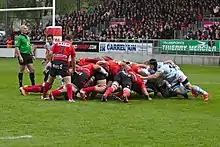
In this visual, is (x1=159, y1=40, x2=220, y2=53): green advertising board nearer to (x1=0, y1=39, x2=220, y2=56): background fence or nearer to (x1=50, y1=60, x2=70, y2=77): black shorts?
(x1=0, y1=39, x2=220, y2=56): background fence

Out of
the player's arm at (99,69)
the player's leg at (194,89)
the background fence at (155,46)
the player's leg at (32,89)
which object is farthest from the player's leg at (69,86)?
the background fence at (155,46)

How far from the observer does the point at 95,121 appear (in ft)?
35.6

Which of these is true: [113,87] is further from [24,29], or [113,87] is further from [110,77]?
[24,29]

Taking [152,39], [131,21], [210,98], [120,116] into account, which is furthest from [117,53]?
[120,116]

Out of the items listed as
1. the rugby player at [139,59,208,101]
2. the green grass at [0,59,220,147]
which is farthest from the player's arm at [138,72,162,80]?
the green grass at [0,59,220,147]

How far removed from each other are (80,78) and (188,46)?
845 inches

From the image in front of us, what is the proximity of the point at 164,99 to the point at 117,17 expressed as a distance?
110 feet

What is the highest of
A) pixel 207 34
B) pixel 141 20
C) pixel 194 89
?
pixel 141 20

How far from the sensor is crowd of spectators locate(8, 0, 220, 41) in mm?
40875

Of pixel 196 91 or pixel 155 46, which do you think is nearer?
pixel 196 91

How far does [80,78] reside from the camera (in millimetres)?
14609

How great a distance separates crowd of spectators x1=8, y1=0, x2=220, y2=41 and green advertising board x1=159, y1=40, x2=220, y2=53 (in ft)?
3.83

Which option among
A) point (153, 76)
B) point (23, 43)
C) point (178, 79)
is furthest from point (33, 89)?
point (178, 79)

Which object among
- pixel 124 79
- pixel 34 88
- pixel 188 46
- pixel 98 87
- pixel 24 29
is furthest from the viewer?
pixel 188 46
